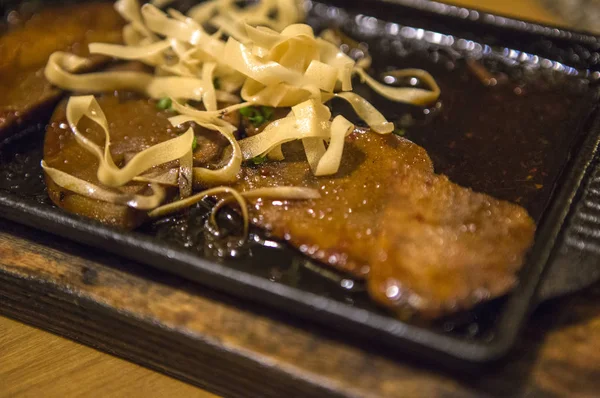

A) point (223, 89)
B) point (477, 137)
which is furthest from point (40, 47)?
point (477, 137)

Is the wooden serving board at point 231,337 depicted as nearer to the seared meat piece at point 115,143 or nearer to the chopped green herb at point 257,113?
the seared meat piece at point 115,143

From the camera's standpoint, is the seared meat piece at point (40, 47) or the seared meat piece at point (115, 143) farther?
→ the seared meat piece at point (40, 47)

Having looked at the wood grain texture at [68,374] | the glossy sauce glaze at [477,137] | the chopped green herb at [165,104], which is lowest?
the wood grain texture at [68,374]

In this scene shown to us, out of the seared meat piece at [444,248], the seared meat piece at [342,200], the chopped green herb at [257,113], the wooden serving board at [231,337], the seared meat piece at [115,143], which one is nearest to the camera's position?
the wooden serving board at [231,337]

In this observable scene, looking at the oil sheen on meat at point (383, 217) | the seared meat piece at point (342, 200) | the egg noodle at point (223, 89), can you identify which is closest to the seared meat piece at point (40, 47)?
the egg noodle at point (223, 89)

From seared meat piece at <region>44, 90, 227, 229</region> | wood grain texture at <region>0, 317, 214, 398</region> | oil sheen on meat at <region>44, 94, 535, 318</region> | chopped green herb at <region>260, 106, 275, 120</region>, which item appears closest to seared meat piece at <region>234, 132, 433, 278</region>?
oil sheen on meat at <region>44, 94, 535, 318</region>

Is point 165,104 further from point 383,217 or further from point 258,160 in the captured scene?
point 383,217
